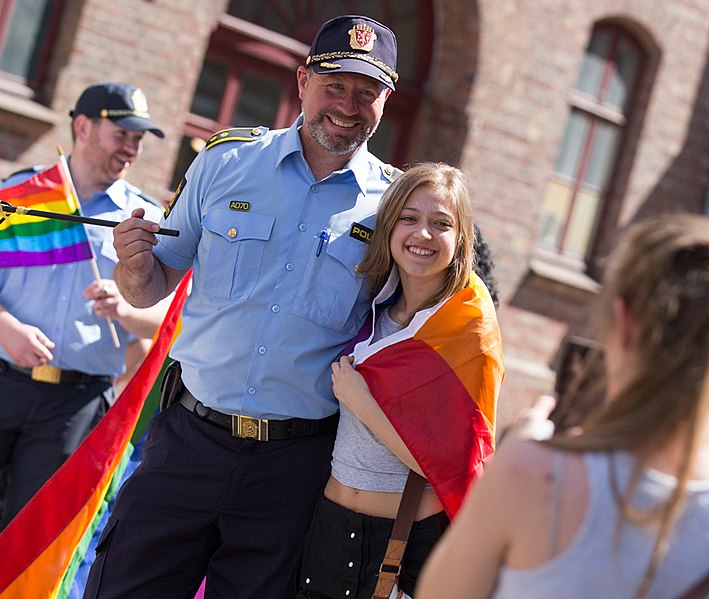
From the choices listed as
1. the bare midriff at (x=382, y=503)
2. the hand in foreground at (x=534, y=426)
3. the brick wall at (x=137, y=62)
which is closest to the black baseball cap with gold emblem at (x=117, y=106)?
the bare midriff at (x=382, y=503)

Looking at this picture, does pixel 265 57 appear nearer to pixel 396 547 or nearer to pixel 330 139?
pixel 330 139

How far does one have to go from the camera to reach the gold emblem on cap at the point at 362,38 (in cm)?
339

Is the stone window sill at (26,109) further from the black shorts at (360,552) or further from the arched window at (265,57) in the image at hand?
the black shorts at (360,552)

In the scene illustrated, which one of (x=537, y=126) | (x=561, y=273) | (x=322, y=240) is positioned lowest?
(x=322, y=240)

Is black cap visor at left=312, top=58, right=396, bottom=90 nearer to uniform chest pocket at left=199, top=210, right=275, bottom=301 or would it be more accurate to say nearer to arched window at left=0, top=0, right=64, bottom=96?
uniform chest pocket at left=199, top=210, right=275, bottom=301

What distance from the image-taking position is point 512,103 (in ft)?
30.4

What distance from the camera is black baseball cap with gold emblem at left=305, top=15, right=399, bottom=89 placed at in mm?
3324

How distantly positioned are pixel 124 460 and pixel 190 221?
1.13 m

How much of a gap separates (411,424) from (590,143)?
304 inches

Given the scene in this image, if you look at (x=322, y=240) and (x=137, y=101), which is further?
(x=137, y=101)

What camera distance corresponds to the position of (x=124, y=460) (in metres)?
4.05

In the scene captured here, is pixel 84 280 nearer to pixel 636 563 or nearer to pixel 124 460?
pixel 124 460

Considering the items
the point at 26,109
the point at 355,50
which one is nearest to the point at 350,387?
the point at 355,50

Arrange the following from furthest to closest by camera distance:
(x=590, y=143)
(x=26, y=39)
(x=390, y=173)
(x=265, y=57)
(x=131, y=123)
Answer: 1. (x=590, y=143)
2. (x=265, y=57)
3. (x=26, y=39)
4. (x=131, y=123)
5. (x=390, y=173)
